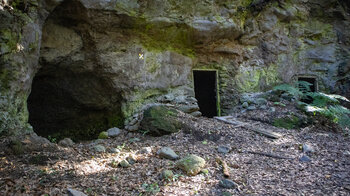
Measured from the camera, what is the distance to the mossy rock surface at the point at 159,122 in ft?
14.3

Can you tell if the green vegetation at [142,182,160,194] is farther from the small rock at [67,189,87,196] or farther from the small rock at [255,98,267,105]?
the small rock at [255,98,267,105]

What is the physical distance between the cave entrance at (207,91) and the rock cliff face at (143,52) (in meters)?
0.33

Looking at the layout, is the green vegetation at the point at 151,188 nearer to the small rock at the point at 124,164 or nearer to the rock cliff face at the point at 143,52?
the small rock at the point at 124,164

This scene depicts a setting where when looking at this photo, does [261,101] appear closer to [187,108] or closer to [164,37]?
[187,108]

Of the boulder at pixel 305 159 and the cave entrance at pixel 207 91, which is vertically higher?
the cave entrance at pixel 207 91

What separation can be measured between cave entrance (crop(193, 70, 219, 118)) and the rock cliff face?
1.07 feet

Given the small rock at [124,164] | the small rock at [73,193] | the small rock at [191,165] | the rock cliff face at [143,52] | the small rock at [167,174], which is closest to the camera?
the small rock at [73,193]

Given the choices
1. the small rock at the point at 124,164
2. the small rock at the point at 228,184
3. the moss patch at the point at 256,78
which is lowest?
the small rock at the point at 228,184

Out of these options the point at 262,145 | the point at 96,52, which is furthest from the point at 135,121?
the point at 262,145

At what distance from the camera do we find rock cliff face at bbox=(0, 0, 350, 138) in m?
4.07

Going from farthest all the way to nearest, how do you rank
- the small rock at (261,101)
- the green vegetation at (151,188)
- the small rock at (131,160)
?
the small rock at (261,101) < the small rock at (131,160) < the green vegetation at (151,188)

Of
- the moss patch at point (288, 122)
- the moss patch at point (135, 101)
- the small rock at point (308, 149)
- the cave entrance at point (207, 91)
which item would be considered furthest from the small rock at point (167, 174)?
the cave entrance at point (207, 91)

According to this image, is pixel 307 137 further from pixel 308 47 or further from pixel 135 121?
pixel 308 47

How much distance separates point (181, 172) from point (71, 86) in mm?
4378
